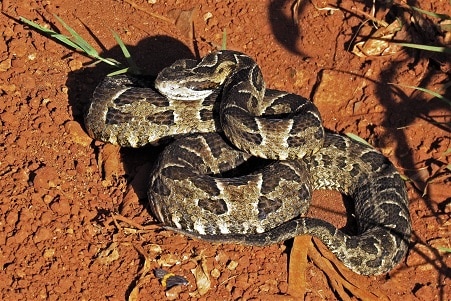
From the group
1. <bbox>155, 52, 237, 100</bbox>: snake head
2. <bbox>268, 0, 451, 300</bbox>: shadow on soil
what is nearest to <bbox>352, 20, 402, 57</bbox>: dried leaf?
<bbox>268, 0, 451, 300</bbox>: shadow on soil

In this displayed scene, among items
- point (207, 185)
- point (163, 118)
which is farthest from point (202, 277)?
point (163, 118)

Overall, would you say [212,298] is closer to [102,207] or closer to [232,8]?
[102,207]

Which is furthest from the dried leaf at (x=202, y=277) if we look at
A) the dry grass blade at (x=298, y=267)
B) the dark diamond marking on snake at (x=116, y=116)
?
the dark diamond marking on snake at (x=116, y=116)

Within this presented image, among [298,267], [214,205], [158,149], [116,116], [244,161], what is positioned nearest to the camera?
[298,267]

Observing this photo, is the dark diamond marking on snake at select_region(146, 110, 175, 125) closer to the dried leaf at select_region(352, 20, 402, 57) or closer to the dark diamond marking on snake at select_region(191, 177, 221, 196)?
the dark diamond marking on snake at select_region(191, 177, 221, 196)

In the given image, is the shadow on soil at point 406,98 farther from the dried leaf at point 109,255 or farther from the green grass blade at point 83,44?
the dried leaf at point 109,255

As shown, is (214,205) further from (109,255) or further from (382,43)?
(382,43)
